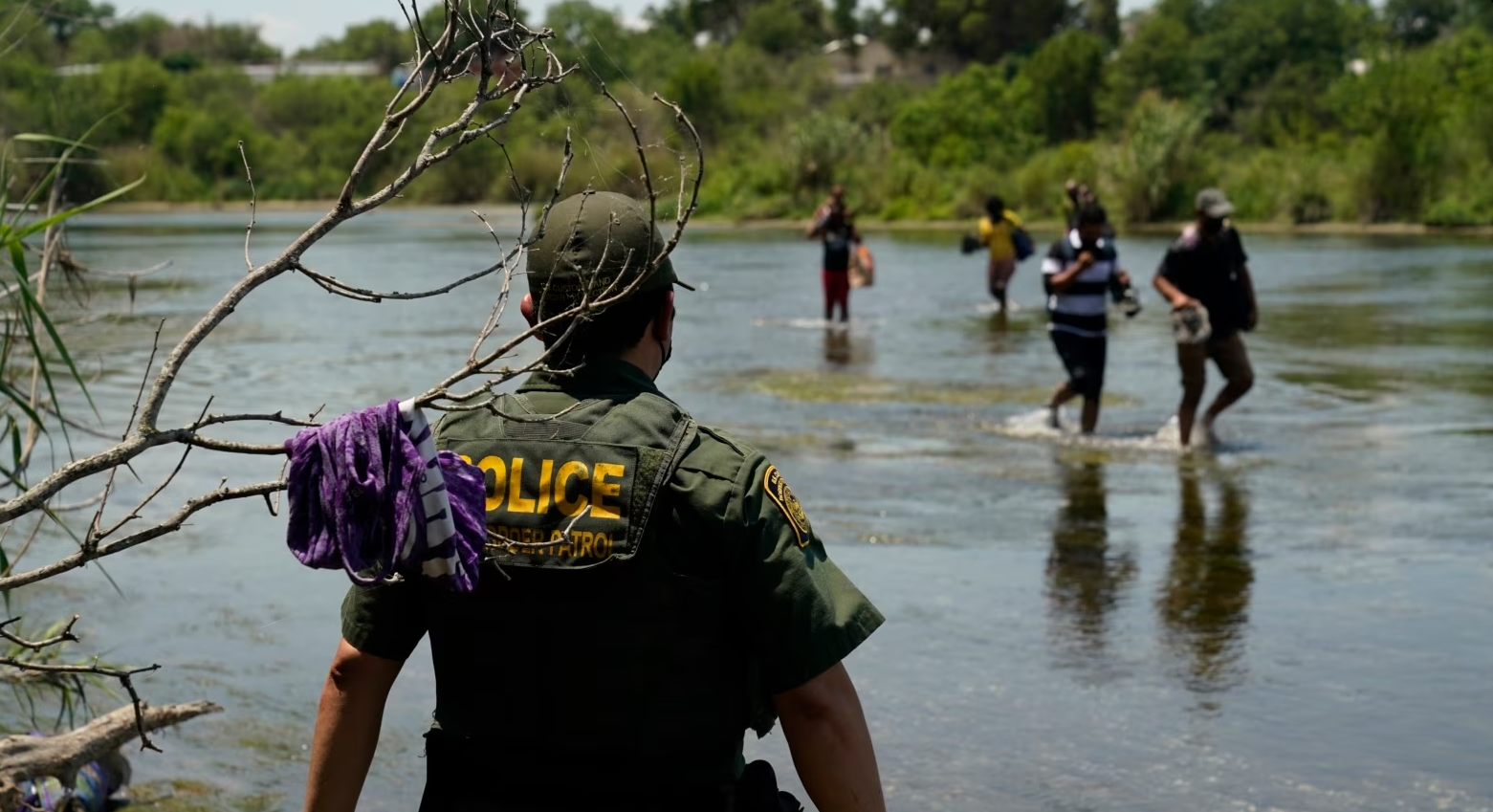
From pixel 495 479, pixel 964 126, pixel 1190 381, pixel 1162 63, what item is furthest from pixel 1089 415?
pixel 1162 63

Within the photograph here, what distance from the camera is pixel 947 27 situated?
12775cm

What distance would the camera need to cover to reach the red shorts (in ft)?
A: 69.6

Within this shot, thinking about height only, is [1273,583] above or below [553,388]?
below

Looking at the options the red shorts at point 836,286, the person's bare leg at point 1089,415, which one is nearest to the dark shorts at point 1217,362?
the person's bare leg at point 1089,415

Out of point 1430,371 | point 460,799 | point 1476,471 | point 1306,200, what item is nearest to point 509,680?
point 460,799

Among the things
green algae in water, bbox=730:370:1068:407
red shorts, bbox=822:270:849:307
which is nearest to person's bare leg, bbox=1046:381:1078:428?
green algae in water, bbox=730:370:1068:407

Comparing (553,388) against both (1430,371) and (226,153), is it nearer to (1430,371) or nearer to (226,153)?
(1430,371)

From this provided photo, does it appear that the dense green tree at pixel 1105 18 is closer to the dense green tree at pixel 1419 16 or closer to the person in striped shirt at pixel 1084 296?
the dense green tree at pixel 1419 16

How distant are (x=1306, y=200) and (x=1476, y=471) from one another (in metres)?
42.9

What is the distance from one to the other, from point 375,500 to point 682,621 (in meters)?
0.50

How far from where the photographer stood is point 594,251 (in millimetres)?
3000

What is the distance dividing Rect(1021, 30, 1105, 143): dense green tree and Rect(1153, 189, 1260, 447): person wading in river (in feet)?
249

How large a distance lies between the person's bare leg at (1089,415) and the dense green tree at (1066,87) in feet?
248

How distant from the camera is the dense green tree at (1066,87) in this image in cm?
8606
